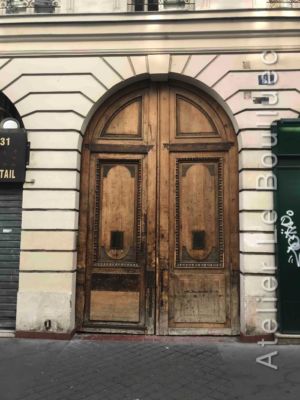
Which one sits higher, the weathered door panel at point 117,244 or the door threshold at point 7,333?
the weathered door panel at point 117,244

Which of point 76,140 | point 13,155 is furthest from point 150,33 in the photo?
point 13,155

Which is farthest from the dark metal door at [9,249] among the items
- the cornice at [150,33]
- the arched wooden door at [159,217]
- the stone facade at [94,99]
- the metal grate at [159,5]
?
the metal grate at [159,5]

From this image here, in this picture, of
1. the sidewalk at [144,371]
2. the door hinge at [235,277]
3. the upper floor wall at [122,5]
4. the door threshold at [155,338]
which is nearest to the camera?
the sidewalk at [144,371]

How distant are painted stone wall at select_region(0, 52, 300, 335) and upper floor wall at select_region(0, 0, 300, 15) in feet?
2.67

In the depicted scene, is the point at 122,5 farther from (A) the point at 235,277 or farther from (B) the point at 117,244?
(A) the point at 235,277

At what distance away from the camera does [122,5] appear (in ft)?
23.3

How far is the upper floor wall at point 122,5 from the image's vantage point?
694 cm

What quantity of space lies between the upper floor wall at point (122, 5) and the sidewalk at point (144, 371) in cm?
532

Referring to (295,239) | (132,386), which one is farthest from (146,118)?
(132,386)

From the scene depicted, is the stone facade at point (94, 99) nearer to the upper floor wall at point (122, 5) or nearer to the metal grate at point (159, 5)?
the upper floor wall at point (122, 5)

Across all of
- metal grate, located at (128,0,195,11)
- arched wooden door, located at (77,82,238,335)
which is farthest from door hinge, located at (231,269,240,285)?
metal grate, located at (128,0,195,11)

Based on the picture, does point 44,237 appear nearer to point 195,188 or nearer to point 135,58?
point 195,188

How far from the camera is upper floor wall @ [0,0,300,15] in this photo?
6941 millimetres

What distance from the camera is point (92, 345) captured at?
20.7 feet
